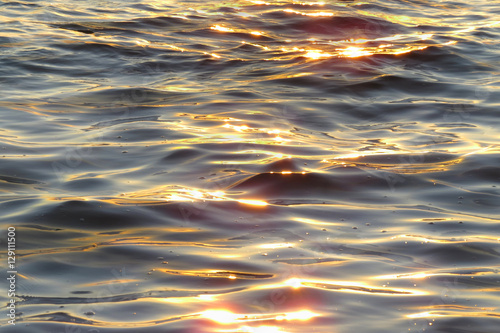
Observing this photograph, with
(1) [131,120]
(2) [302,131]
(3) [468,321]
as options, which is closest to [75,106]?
(1) [131,120]

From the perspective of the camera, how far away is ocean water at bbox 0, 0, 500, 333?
13.2ft

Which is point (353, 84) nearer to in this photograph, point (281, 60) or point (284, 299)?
point (281, 60)

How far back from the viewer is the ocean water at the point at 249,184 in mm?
4012

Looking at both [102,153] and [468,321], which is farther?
[102,153]

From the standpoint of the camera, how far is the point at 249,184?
6.03 meters

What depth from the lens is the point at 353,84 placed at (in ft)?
33.0

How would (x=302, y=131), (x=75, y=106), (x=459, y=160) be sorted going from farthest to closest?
(x=75, y=106) → (x=302, y=131) → (x=459, y=160)

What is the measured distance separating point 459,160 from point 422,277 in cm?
260

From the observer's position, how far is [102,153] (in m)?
6.80

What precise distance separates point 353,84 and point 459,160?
348 cm

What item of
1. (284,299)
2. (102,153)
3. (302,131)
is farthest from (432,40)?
(284,299)

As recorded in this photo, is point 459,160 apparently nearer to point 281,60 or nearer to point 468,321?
point 468,321

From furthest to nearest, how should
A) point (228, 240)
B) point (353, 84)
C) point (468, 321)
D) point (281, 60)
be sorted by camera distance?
1. point (281, 60)
2. point (353, 84)
3. point (228, 240)
4. point (468, 321)

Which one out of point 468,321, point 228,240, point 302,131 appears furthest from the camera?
point 302,131
